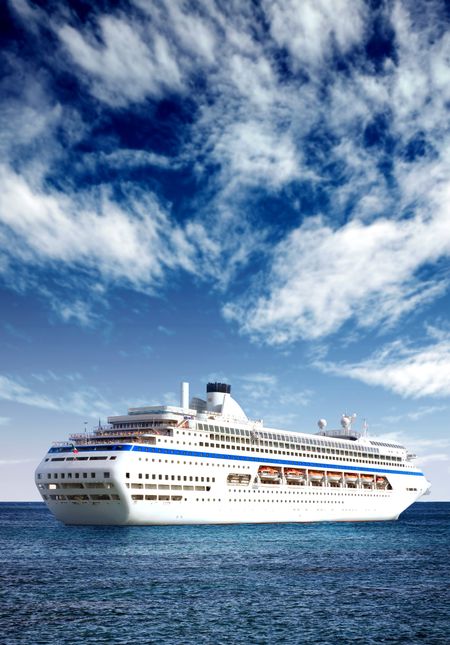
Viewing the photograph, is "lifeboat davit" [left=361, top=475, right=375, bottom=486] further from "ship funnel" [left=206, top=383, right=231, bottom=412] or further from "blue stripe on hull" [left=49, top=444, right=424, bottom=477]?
"ship funnel" [left=206, top=383, right=231, bottom=412]

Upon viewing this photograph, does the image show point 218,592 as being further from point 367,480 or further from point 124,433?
point 367,480

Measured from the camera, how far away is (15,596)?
37.7 meters

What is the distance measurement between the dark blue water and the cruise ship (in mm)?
9180

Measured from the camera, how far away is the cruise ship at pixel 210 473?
7731cm

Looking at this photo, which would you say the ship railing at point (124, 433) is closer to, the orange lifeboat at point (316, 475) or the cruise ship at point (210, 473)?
the cruise ship at point (210, 473)

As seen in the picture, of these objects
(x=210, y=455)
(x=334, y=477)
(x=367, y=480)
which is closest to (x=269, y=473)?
(x=210, y=455)

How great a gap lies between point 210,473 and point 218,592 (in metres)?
48.9

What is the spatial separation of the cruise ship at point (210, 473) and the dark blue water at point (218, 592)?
918cm

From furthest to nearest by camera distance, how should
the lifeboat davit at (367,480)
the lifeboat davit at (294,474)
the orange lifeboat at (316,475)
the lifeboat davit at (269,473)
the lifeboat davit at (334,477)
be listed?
the lifeboat davit at (367,480), the lifeboat davit at (334,477), the orange lifeboat at (316,475), the lifeboat davit at (294,474), the lifeboat davit at (269,473)

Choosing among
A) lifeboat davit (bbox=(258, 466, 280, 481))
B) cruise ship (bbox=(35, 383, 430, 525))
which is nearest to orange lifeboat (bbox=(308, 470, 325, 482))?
cruise ship (bbox=(35, 383, 430, 525))

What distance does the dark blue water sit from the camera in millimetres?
29969

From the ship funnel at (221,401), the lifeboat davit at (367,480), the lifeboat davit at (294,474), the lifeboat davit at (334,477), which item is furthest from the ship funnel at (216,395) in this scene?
the lifeboat davit at (367,480)

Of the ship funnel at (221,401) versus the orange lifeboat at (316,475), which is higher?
the ship funnel at (221,401)

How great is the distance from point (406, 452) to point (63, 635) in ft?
382
